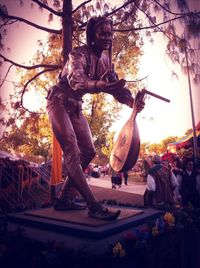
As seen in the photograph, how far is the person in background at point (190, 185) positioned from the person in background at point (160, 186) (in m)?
0.23

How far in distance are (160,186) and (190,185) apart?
633mm

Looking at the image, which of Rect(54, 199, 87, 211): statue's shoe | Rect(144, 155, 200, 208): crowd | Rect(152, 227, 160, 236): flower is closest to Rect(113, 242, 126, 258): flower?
Rect(152, 227, 160, 236): flower

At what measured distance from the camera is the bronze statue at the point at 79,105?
2955 mm

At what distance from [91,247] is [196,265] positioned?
140 cm

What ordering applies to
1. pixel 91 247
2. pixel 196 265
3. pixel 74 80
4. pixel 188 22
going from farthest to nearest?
pixel 188 22, pixel 196 265, pixel 74 80, pixel 91 247

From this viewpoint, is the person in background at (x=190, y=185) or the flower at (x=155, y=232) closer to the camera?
the flower at (x=155, y=232)

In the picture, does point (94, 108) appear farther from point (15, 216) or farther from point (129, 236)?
point (129, 236)

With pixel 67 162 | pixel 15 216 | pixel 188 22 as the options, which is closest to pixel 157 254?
pixel 67 162

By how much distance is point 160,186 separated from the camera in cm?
589

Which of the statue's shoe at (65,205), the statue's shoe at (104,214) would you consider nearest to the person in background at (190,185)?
the statue's shoe at (65,205)

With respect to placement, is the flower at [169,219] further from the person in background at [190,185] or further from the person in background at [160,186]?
the person in background at [160,186]

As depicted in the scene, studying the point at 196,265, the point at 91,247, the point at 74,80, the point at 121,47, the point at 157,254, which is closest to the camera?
the point at 91,247

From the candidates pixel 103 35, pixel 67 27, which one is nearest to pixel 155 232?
pixel 103 35

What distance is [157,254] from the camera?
255cm
